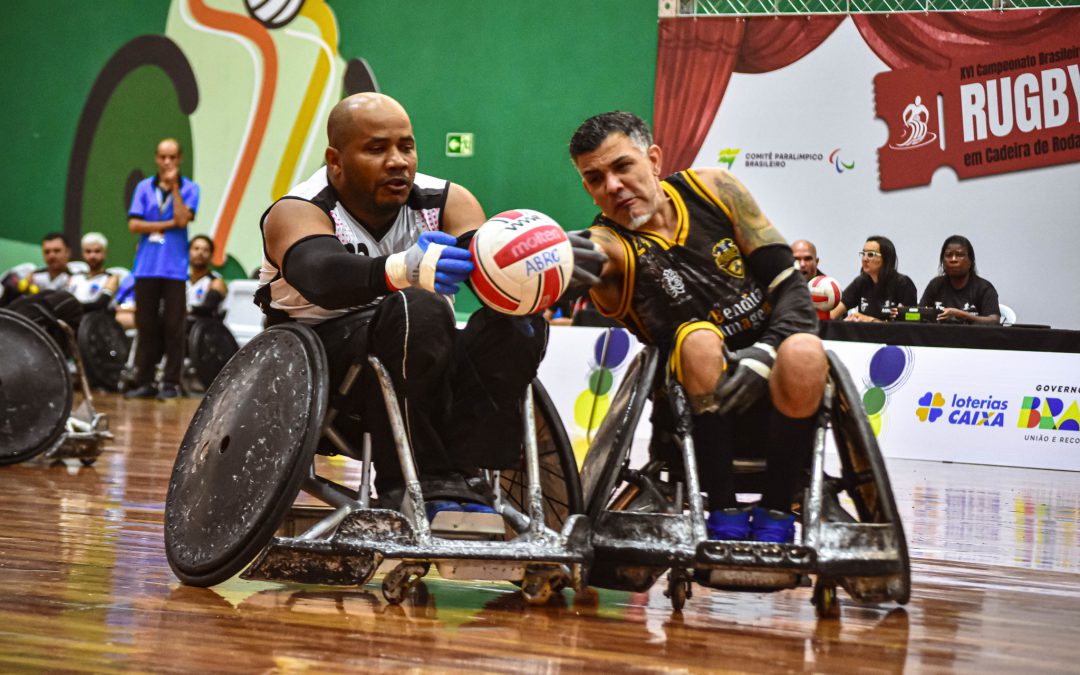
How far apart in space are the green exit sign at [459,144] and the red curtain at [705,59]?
206cm

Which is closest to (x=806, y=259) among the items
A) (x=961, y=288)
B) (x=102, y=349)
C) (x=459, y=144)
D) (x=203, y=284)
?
(x=961, y=288)

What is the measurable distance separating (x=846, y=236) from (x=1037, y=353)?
11.9 ft

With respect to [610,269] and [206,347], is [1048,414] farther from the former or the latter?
[206,347]

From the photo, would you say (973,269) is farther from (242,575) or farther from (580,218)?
(242,575)

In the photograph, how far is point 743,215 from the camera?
301 centimetres

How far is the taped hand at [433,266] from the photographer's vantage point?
250cm

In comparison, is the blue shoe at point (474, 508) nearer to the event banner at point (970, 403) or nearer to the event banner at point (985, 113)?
the event banner at point (970, 403)

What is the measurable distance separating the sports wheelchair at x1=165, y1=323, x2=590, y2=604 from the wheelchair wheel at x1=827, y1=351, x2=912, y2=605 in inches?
25.0

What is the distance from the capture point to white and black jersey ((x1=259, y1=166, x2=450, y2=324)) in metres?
2.93

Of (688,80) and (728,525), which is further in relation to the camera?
(688,80)

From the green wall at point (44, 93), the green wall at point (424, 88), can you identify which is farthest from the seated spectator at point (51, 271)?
the green wall at point (44, 93)

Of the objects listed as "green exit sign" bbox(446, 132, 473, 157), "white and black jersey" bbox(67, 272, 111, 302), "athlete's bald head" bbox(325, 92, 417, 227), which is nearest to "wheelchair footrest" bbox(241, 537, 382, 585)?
"athlete's bald head" bbox(325, 92, 417, 227)

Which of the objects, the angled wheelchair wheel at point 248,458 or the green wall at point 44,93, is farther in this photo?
the green wall at point 44,93

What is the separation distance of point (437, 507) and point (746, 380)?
737 mm
